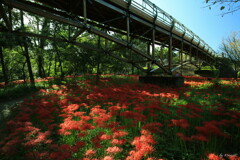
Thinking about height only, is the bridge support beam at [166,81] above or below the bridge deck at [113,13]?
below

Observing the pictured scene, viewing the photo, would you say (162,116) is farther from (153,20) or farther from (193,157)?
(153,20)

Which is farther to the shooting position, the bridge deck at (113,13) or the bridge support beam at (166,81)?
the bridge support beam at (166,81)

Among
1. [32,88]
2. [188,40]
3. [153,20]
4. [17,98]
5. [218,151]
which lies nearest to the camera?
[218,151]

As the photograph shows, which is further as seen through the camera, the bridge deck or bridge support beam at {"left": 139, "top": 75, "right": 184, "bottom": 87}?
bridge support beam at {"left": 139, "top": 75, "right": 184, "bottom": 87}

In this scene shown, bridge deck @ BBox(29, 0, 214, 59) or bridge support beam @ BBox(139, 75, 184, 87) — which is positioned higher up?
bridge deck @ BBox(29, 0, 214, 59)

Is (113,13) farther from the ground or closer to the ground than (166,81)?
farther from the ground

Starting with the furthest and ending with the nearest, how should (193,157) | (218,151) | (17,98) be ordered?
(17,98) < (218,151) < (193,157)

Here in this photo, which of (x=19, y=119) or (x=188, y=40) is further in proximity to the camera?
(x=188, y=40)

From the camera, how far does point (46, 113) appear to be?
3.42m

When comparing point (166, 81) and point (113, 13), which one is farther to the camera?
point (166, 81)

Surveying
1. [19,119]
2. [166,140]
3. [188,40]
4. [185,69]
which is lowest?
[166,140]

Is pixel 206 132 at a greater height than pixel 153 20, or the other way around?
pixel 153 20

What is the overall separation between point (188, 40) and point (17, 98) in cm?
1747

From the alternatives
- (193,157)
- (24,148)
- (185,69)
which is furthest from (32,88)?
(185,69)
